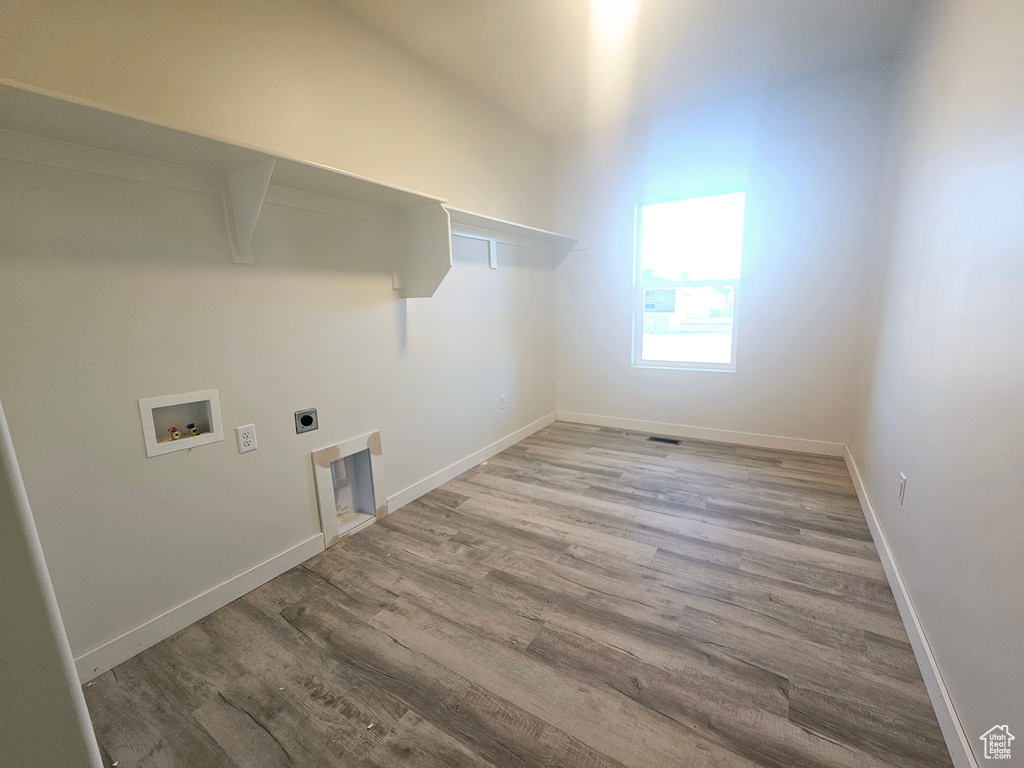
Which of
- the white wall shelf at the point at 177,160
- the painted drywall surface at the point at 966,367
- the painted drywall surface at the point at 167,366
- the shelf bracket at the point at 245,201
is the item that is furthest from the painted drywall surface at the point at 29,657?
the painted drywall surface at the point at 966,367

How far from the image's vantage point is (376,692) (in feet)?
4.87

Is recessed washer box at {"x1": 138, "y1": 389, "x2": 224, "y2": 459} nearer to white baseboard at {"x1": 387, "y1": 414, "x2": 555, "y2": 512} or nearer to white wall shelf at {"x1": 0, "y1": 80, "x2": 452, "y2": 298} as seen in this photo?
white wall shelf at {"x1": 0, "y1": 80, "x2": 452, "y2": 298}

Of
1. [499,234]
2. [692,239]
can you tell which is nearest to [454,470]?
[499,234]

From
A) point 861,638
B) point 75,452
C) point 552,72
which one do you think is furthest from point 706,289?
point 75,452

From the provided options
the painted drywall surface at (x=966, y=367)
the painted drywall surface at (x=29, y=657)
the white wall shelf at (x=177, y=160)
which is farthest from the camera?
the white wall shelf at (x=177, y=160)

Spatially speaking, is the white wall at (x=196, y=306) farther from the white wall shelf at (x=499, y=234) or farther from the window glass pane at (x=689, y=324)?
Result: the window glass pane at (x=689, y=324)

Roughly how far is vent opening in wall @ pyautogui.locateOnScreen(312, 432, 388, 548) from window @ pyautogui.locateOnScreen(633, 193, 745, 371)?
2.71 m

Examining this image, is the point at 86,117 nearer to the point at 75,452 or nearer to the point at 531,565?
the point at 75,452

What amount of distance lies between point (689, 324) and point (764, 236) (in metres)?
0.89

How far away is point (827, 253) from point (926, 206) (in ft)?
4.59

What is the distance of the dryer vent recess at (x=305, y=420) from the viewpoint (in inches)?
84.7

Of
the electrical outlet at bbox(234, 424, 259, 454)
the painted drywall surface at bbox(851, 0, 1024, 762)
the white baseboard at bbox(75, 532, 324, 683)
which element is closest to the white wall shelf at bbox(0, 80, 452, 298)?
the electrical outlet at bbox(234, 424, 259, 454)

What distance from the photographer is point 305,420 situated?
2.18 meters

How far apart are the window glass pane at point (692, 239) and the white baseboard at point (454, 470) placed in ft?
6.07
